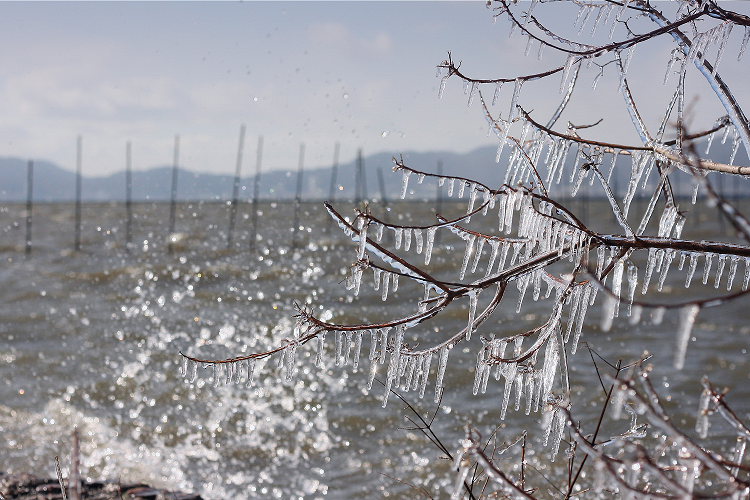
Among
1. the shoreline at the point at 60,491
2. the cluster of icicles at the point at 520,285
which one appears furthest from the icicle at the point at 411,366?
the shoreline at the point at 60,491

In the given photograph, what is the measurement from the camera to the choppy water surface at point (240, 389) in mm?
8156

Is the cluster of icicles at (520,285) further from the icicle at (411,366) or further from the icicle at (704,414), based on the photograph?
the icicle at (704,414)

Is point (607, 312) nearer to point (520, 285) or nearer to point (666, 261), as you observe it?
point (520, 285)

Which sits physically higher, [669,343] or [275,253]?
[669,343]

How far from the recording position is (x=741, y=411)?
9977mm

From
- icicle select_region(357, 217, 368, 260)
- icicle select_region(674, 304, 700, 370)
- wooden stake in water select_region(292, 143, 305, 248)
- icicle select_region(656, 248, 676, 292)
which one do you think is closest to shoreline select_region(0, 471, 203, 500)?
icicle select_region(357, 217, 368, 260)

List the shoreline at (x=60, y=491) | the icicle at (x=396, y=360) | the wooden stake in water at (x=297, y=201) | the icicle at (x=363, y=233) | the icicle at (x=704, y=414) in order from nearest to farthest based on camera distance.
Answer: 1. the icicle at (x=704, y=414)
2. the icicle at (x=363, y=233)
3. the icicle at (x=396, y=360)
4. the shoreline at (x=60, y=491)
5. the wooden stake in water at (x=297, y=201)

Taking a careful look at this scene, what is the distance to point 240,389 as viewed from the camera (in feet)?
37.6

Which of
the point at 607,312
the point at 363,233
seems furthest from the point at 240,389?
the point at 607,312

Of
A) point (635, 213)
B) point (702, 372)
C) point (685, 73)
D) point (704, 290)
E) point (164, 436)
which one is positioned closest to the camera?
point (685, 73)

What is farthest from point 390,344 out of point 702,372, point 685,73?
point 702,372

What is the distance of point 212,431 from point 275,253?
23.7m

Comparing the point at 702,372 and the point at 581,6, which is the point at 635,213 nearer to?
the point at 702,372

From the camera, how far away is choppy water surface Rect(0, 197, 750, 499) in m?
8.16
